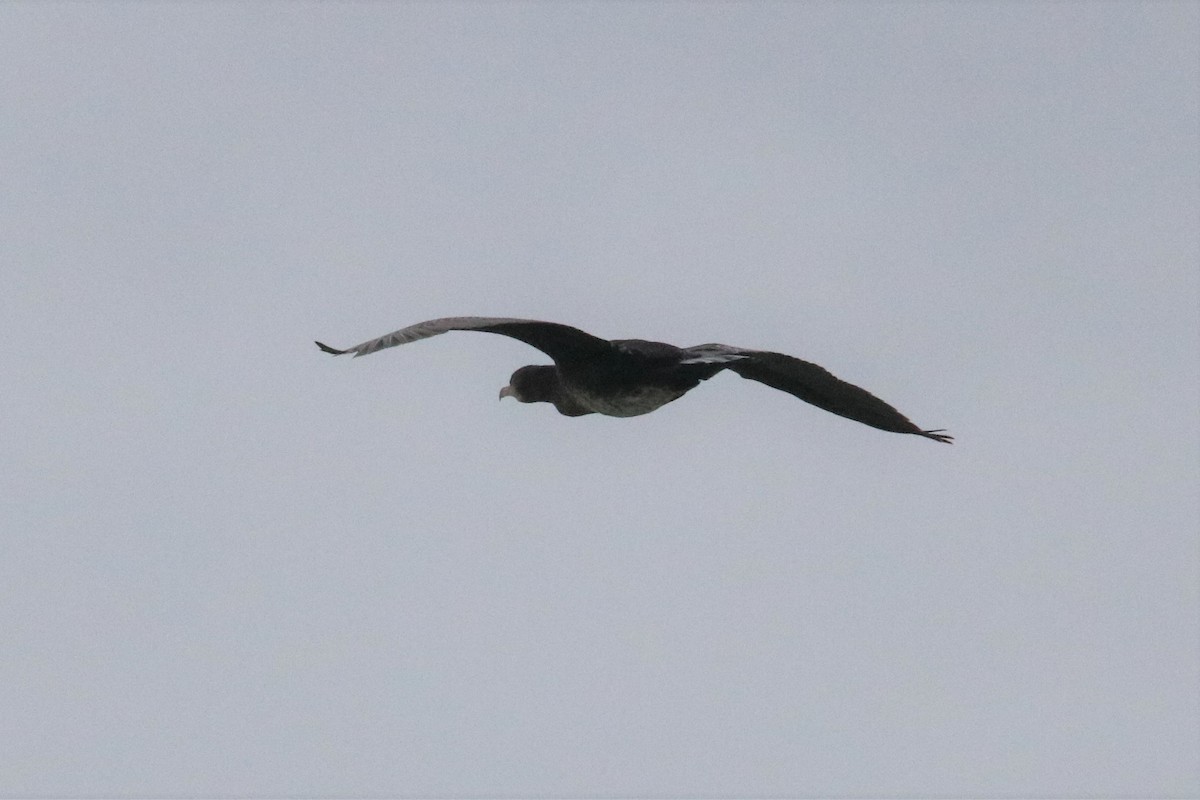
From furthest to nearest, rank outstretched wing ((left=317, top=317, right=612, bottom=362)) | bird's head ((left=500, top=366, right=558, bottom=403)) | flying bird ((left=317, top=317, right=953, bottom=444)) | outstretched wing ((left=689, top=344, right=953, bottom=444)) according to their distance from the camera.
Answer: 1. bird's head ((left=500, top=366, right=558, bottom=403))
2. outstretched wing ((left=689, top=344, right=953, bottom=444))
3. flying bird ((left=317, top=317, right=953, bottom=444))
4. outstretched wing ((left=317, top=317, right=612, bottom=362))

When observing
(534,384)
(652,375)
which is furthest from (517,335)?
(534,384)

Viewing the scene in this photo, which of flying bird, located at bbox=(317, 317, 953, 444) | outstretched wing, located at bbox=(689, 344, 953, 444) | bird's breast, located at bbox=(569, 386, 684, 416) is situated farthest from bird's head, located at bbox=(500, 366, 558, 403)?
outstretched wing, located at bbox=(689, 344, 953, 444)

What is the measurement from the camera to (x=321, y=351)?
8.55m

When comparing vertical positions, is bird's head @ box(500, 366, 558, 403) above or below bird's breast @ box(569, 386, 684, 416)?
above

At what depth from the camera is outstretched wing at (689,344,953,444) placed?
10344mm

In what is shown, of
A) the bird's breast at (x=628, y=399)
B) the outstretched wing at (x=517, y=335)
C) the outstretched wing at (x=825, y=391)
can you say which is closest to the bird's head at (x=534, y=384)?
the bird's breast at (x=628, y=399)

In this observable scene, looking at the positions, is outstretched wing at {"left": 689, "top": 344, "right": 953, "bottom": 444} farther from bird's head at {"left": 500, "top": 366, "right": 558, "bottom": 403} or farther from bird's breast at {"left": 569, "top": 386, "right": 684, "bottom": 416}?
bird's head at {"left": 500, "top": 366, "right": 558, "bottom": 403}

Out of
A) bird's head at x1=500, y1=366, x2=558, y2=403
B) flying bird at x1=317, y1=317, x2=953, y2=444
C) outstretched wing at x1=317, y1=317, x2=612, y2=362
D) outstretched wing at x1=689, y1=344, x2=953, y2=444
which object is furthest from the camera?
bird's head at x1=500, y1=366, x2=558, y2=403

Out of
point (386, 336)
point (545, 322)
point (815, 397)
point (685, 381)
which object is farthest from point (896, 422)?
point (386, 336)

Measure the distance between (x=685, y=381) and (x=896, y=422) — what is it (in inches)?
61.1

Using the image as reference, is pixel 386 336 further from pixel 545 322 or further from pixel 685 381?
pixel 685 381

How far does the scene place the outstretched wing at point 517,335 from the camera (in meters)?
8.45

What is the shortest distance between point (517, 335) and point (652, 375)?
0.98 m

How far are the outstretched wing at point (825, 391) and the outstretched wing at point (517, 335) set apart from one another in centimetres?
74
